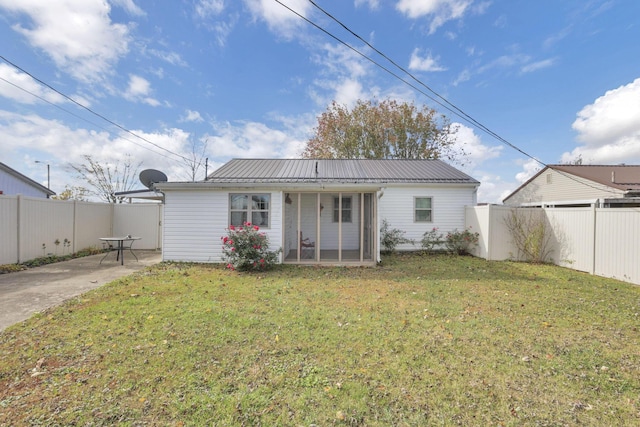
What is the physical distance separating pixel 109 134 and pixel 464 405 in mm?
17443

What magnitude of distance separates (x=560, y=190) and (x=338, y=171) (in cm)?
1490

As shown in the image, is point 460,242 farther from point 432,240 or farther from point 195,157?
point 195,157

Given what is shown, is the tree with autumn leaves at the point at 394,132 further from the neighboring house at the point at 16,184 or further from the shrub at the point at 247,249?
the neighboring house at the point at 16,184

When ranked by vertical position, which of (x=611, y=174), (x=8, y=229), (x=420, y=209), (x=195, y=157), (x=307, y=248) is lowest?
(x=307, y=248)

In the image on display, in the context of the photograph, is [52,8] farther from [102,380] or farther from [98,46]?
[102,380]

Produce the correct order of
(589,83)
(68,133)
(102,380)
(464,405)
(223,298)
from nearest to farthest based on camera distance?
(464,405) < (102,380) < (223,298) < (589,83) < (68,133)

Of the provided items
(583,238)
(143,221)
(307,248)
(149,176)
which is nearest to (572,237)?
(583,238)

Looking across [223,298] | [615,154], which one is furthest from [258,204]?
A: [615,154]

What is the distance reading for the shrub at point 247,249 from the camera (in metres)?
7.76

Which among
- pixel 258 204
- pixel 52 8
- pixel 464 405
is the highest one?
pixel 52 8

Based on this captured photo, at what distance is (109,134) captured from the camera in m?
13.5

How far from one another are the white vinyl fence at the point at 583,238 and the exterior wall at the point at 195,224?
955 cm

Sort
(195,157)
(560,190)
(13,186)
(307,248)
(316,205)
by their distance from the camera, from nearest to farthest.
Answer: (316,205) < (307,248) < (13,186) < (560,190) < (195,157)

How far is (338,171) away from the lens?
1353 centimetres
